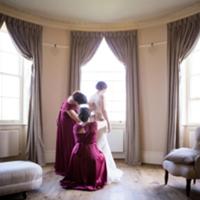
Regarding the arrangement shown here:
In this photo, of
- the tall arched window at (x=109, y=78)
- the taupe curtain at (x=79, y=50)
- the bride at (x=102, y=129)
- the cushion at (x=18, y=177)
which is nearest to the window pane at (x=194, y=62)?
the tall arched window at (x=109, y=78)

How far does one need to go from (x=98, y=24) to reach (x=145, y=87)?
5.70 feet

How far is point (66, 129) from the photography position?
A: 4480 millimetres

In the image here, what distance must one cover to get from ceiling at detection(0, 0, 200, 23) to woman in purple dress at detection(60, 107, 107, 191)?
7.05ft

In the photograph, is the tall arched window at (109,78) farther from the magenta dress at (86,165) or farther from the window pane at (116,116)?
the magenta dress at (86,165)

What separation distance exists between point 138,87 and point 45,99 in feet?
→ 6.53

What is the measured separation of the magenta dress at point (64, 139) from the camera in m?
4.44

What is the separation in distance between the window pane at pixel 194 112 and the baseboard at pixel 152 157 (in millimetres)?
949

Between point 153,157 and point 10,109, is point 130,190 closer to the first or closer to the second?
point 153,157

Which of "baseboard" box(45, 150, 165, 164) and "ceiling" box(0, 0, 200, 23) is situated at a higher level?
"ceiling" box(0, 0, 200, 23)

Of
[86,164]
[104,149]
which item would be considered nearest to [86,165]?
[86,164]

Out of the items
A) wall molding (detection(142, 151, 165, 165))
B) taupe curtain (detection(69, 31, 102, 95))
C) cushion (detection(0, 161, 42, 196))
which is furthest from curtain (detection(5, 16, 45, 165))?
wall molding (detection(142, 151, 165, 165))

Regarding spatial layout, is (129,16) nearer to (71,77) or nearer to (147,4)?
(147,4)

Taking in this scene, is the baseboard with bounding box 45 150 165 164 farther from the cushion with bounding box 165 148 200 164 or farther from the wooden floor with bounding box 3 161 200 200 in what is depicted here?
the cushion with bounding box 165 148 200 164

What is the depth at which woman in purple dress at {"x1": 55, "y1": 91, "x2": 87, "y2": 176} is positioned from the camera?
4.36 meters
